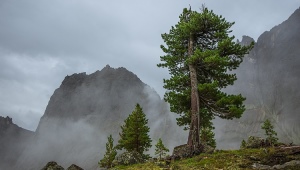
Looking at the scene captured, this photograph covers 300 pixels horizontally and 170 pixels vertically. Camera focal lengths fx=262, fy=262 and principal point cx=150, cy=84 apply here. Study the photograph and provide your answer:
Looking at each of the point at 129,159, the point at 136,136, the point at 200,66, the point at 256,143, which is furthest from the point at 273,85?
the point at 129,159

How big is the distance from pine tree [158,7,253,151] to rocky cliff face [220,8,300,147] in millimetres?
131966

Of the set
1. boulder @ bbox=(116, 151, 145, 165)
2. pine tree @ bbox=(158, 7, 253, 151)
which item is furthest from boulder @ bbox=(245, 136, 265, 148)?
boulder @ bbox=(116, 151, 145, 165)

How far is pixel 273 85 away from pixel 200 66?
169 meters

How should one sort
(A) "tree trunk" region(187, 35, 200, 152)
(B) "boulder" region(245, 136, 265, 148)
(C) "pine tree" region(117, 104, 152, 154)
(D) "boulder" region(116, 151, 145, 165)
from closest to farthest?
(B) "boulder" region(245, 136, 265, 148) < (A) "tree trunk" region(187, 35, 200, 152) < (D) "boulder" region(116, 151, 145, 165) < (C) "pine tree" region(117, 104, 152, 154)

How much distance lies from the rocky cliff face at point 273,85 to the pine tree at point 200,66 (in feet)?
433

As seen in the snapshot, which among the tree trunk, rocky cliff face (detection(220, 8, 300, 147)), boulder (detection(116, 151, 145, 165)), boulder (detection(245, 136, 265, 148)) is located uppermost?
rocky cliff face (detection(220, 8, 300, 147))

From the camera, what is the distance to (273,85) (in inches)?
6831

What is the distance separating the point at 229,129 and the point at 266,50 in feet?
213

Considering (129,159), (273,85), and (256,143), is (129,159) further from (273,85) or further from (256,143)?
(273,85)

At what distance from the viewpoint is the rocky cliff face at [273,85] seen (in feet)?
498

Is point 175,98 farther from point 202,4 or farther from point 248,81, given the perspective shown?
point 248,81

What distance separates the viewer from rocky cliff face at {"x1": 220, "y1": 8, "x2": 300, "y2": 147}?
152 meters

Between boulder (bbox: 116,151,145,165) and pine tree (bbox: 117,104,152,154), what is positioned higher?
pine tree (bbox: 117,104,152,154)

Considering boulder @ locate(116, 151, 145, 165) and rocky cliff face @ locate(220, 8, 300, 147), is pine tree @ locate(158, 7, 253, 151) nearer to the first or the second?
boulder @ locate(116, 151, 145, 165)
